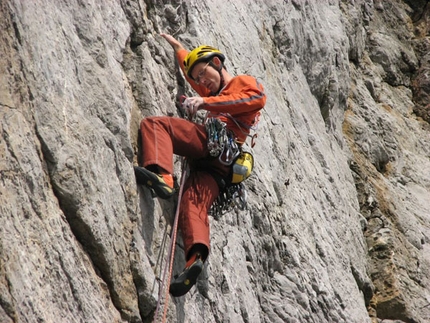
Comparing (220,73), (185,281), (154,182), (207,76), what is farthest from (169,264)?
(220,73)

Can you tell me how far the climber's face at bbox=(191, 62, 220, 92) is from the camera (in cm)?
708

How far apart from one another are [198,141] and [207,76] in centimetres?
71

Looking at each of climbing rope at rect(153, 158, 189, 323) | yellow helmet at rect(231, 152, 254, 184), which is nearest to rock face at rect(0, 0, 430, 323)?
climbing rope at rect(153, 158, 189, 323)

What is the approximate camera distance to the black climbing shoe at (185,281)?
6.11 metres

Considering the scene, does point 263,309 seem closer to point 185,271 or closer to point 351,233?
point 185,271

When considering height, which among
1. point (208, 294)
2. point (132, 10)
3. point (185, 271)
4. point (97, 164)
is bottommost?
point (208, 294)

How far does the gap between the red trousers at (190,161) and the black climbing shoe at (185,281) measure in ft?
0.83

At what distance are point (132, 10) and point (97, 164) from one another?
195 cm

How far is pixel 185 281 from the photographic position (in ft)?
20.1

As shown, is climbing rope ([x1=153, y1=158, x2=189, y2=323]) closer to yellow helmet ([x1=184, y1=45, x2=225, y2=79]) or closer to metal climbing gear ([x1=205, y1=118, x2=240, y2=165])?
metal climbing gear ([x1=205, y1=118, x2=240, y2=165])

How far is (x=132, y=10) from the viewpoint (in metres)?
7.14

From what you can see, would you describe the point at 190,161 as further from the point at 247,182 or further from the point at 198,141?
the point at 247,182

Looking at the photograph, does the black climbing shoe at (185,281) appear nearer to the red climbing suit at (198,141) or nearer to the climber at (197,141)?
the climber at (197,141)

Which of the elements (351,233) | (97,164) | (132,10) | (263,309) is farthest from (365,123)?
(97,164)
